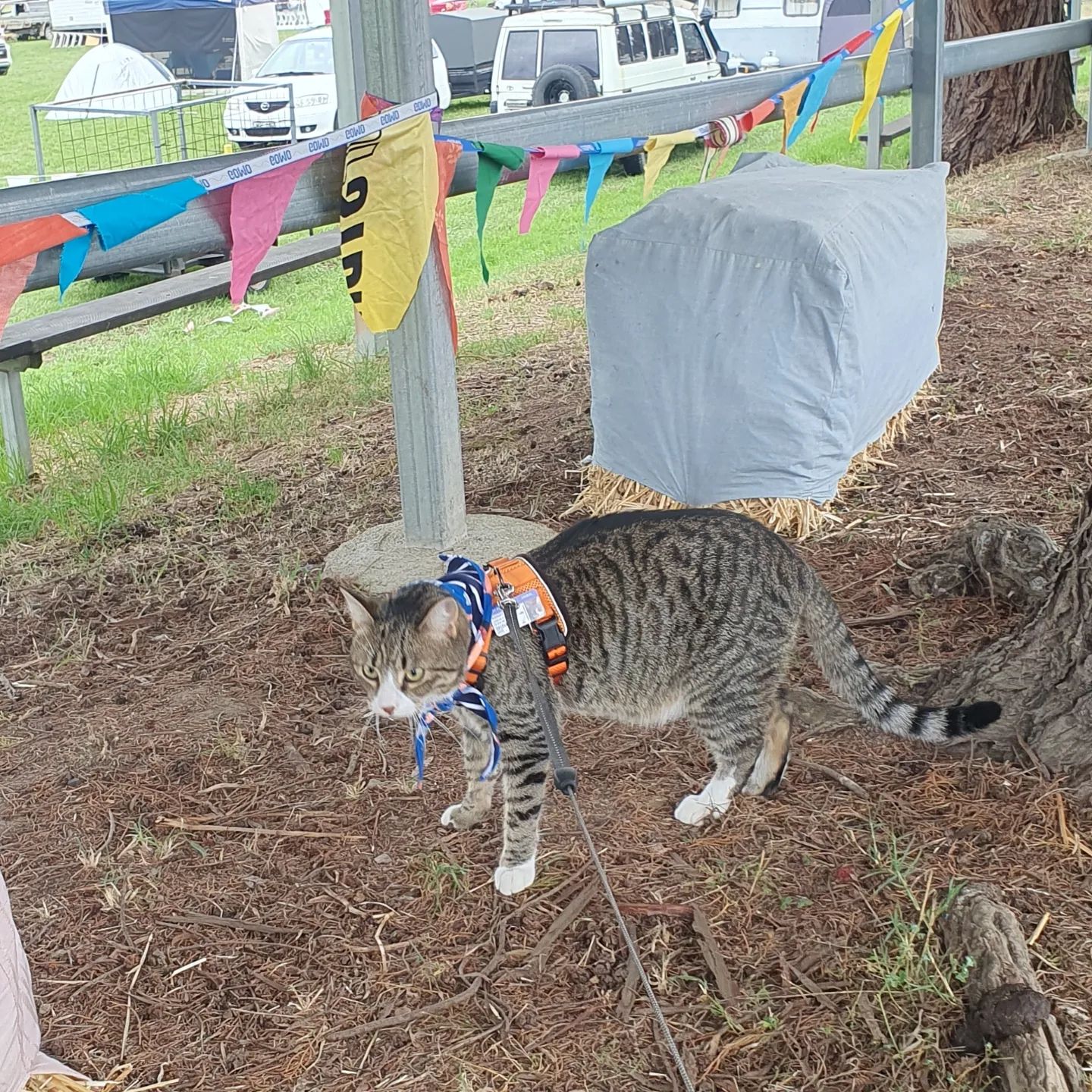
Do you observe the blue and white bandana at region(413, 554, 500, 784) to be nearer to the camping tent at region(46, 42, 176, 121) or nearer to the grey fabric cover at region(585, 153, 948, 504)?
the grey fabric cover at region(585, 153, 948, 504)

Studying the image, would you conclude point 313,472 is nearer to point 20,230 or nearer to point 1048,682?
point 20,230

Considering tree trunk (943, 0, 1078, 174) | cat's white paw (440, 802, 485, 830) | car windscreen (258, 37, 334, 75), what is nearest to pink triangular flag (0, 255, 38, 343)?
cat's white paw (440, 802, 485, 830)

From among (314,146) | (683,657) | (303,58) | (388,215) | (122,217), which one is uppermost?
(303,58)

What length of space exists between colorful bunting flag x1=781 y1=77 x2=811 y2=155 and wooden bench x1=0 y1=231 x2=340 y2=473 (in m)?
2.63

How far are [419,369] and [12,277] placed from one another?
1.50 metres

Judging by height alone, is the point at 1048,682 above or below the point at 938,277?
below

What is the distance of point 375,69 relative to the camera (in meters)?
3.97

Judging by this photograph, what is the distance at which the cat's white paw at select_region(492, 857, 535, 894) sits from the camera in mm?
2869

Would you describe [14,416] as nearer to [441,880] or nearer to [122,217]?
[122,217]

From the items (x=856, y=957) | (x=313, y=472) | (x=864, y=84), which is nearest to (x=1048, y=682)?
(x=856, y=957)

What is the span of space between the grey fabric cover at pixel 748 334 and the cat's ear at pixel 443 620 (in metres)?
1.97

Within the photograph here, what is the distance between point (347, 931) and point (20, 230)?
1863mm

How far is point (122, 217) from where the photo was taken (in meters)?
3.19

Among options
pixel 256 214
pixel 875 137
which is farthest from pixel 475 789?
pixel 875 137
